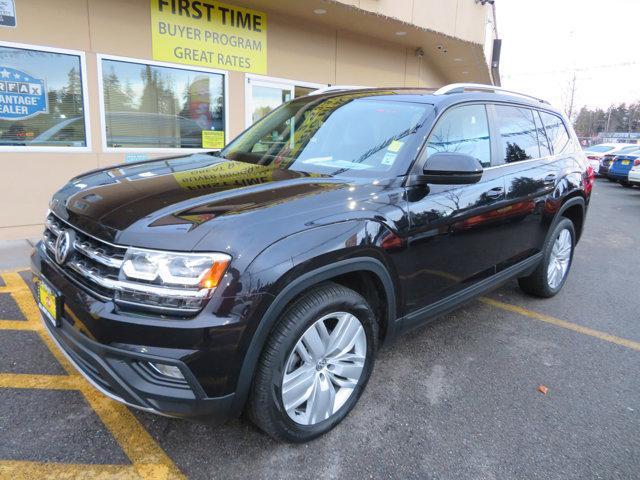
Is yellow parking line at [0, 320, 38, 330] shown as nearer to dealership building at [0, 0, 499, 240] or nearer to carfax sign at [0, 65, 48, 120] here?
dealership building at [0, 0, 499, 240]

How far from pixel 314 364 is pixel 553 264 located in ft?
10.7

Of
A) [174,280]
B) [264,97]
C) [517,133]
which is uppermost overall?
[264,97]

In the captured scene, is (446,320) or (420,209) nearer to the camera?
(420,209)

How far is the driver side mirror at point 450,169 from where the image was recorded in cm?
265

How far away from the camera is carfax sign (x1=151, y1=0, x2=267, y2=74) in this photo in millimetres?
7055

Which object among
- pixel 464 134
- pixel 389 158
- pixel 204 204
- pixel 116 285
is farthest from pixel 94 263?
pixel 464 134

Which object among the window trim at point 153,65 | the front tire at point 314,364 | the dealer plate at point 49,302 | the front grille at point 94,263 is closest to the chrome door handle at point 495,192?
the front tire at point 314,364

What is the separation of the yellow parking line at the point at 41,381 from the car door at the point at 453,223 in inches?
83.8

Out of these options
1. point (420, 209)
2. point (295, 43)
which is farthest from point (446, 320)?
point (295, 43)

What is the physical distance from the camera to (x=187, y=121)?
774cm

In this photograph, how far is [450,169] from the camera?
8.70 feet

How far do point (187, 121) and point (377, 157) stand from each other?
5.67 meters

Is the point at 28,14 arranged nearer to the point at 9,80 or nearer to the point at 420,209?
the point at 9,80

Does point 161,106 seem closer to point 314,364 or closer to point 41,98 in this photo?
point 41,98
